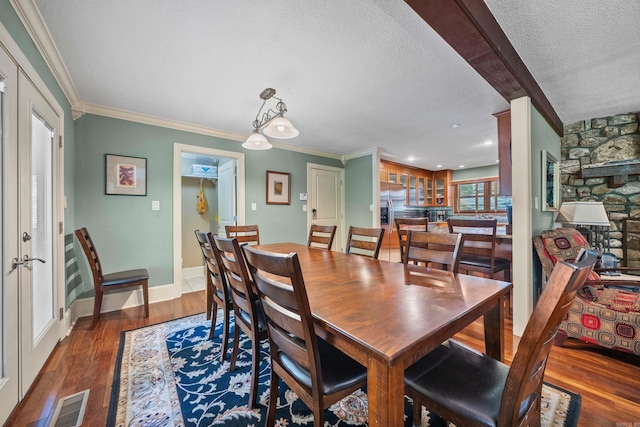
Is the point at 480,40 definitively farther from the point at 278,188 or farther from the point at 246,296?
the point at 278,188

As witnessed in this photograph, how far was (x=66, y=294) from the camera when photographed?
2424mm

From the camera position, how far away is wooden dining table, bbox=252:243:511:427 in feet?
2.38

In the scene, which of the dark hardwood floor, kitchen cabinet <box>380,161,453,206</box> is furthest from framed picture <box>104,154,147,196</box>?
kitchen cabinet <box>380,161,453,206</box>

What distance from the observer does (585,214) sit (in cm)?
288

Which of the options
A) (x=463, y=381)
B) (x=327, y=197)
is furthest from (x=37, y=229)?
(x=327, y=197)

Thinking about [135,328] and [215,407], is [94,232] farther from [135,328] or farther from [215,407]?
[215,407]

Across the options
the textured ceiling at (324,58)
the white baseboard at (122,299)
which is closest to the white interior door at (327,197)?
the textured ceiling at (324,58)

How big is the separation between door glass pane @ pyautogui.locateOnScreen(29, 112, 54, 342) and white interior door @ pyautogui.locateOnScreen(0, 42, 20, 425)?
0.34 meters

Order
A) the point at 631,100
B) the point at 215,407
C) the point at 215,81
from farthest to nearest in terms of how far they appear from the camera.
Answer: the point at 631,100, the point at 215,81, the point at 215,407

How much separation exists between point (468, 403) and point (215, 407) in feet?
4.26

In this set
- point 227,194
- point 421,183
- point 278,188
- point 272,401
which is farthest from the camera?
point 421,183

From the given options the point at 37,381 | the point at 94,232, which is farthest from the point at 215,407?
the point at 94,232

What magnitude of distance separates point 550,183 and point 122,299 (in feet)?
16.6

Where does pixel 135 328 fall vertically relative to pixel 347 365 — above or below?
below
